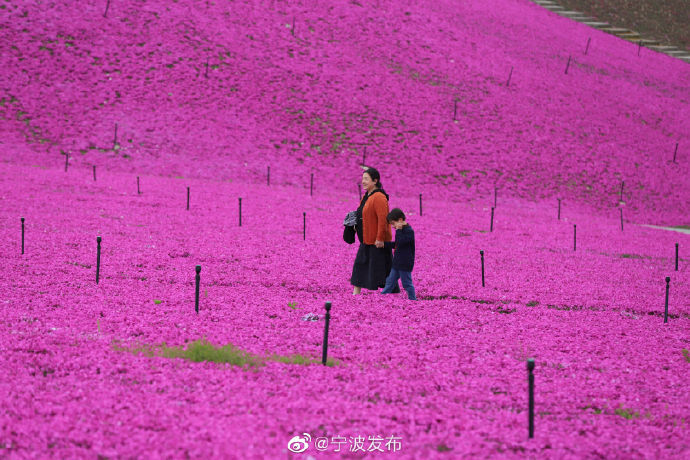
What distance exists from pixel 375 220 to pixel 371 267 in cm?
102

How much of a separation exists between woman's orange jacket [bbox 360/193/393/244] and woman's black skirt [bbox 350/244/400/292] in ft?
0.73

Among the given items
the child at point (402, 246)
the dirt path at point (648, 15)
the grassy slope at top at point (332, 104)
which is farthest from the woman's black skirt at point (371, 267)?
the dirt path at point (648, 15)

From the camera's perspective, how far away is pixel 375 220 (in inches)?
502

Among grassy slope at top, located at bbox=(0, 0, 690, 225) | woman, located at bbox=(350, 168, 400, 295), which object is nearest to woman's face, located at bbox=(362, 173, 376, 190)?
woman, located at bbox=(350, 168, 400, 295)

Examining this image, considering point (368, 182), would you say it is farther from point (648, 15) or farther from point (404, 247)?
point (648, 15)

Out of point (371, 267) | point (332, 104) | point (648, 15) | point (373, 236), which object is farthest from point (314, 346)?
point (648, 15)

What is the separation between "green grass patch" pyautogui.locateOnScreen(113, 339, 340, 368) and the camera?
866cm

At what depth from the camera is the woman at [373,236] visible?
497 inches

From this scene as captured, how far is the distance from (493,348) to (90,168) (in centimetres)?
2901

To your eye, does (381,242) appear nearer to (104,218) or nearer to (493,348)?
(493,348)

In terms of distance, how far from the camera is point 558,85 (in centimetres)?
5184

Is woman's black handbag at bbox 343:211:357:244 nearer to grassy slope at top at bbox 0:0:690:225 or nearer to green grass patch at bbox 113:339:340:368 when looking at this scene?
green grass patch at bbox 113:339:340:368

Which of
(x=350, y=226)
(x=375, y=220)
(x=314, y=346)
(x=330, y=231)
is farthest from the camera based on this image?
(x=330, y=231)

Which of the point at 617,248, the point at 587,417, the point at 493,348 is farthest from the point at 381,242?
the point at 617,248
